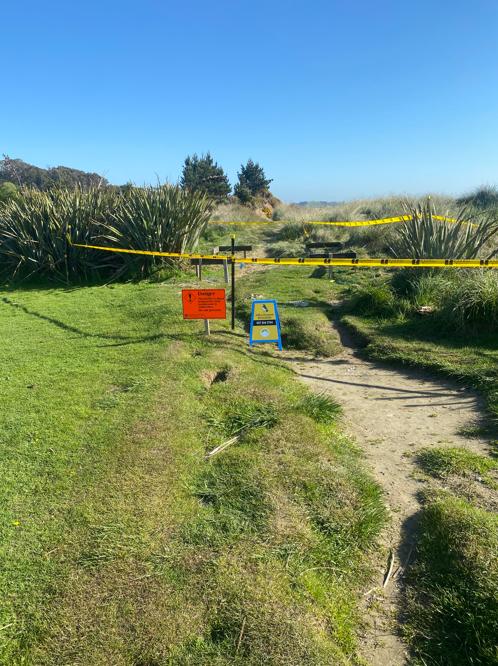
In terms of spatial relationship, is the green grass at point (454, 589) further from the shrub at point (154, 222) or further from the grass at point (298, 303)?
the shrub at point (154, 222)

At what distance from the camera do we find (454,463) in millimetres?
3861

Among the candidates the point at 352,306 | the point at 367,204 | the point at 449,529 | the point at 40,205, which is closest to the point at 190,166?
the point at 367,204

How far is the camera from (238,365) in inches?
231

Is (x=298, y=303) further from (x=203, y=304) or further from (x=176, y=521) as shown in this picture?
(x=176, y=521)

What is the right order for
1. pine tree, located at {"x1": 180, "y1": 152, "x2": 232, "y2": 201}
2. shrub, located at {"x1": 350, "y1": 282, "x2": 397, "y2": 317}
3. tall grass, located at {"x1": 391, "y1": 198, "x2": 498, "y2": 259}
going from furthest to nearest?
pine tree, located at {"x1": 180, "y1": 152, "x2": 232, "y2": 201}, tall grass, located at {"x1": 391, "y1": 198, "x2": 498, "y2": 259}, shrub, located at {"x1": 350, "y1": 282, "x2": 397, "y2": 317}

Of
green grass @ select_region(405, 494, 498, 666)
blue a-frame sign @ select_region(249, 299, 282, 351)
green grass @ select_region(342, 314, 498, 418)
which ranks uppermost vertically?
blue a-frame sign @ select_region(249, 299, 282, 351)

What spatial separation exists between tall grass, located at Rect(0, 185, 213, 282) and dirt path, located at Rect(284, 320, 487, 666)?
21.4ft

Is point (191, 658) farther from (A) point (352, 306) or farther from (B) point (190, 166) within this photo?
(B) point (190, 166)

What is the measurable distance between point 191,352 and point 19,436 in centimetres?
263

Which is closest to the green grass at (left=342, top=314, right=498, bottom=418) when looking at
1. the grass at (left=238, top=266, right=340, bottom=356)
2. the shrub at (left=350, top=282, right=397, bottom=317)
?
the shrub at (left=350, top=282, right=397, bottom=317)

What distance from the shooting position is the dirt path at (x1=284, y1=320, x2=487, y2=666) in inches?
101

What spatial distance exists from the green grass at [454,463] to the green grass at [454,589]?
0.62 meters

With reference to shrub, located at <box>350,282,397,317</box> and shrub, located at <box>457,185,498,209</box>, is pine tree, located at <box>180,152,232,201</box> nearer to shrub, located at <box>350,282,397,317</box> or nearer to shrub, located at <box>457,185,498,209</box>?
shrub, located at <box>457,185,498,209</box>

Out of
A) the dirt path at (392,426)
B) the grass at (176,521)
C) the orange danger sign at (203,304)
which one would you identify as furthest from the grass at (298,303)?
the grass at (176,521)
